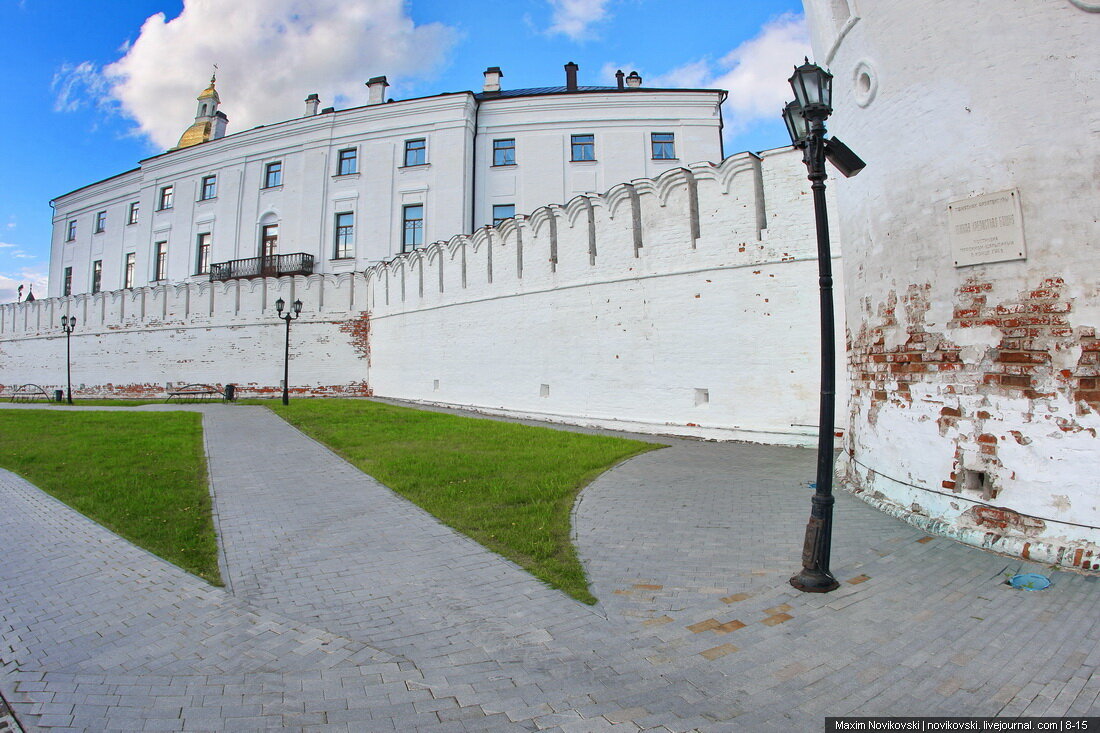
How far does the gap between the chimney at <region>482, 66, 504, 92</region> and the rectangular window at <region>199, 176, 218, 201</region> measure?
16.0m

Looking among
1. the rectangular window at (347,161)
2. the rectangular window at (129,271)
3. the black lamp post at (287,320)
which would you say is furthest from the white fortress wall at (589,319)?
the rectangular window at (129,271)

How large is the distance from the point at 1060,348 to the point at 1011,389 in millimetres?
442

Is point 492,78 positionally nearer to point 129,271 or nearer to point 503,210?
point 503,210

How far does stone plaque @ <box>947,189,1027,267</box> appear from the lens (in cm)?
470

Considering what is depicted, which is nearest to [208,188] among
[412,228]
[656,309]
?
[412,228]

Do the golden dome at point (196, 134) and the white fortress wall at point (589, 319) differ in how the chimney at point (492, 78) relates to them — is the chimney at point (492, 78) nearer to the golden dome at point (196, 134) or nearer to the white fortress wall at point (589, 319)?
the white fortress wall at point (589, 319)

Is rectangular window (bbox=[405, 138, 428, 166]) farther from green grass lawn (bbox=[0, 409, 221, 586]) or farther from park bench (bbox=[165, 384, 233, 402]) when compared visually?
green grass lawn (bbox=[0, 409, 221, 586])

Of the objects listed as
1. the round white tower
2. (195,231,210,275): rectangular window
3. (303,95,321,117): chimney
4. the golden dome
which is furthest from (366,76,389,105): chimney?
the round white tower

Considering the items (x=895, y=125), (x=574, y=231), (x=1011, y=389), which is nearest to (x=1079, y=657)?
(x=1011, y=389)

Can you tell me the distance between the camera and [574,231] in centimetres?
1425

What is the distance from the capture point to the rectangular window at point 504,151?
93.8ft

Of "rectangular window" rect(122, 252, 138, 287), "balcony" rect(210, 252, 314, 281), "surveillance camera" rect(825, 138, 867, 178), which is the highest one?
"rectangular window" rect(122, 252, 138, 287)

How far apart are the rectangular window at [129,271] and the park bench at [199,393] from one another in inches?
596

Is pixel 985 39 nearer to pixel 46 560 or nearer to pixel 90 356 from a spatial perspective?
pixel 46 560
